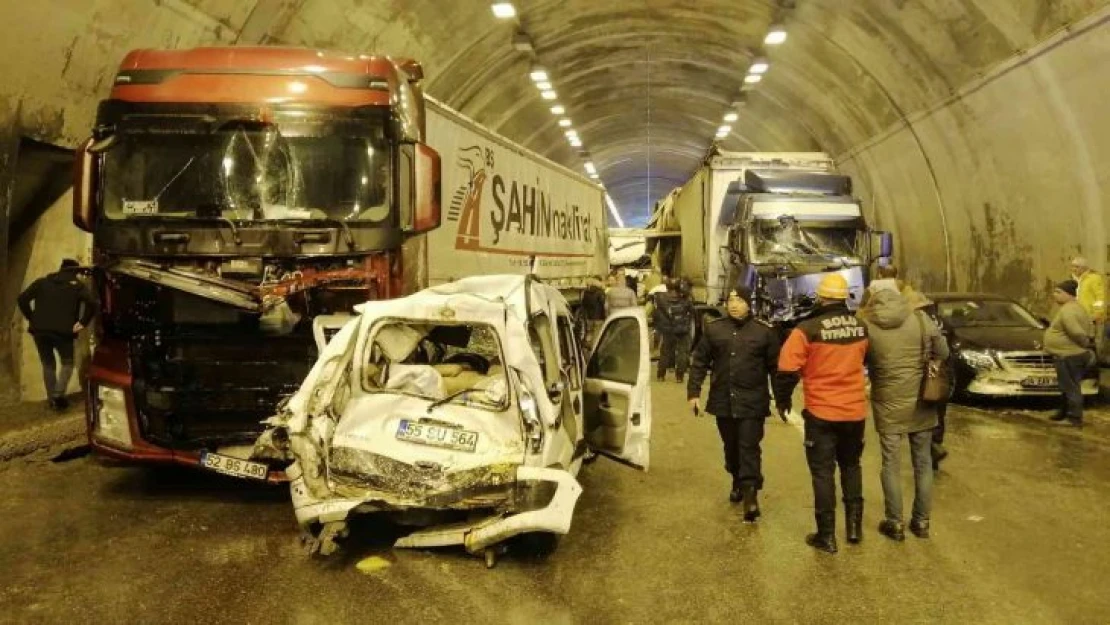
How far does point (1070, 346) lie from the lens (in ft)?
31.9

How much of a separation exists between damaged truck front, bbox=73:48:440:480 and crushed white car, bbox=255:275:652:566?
711 millimetres

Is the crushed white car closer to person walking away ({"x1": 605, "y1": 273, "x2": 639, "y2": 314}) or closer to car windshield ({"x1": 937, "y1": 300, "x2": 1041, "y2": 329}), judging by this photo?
person walking away ({"x1": 605, "y1": 273, "x2": 639, "y2": 314})

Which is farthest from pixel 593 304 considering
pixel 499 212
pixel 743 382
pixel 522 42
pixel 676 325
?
pixel 743 382

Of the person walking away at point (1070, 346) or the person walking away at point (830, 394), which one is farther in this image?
the person walking away at point (1070, 346)

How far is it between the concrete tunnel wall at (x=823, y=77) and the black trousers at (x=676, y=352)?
599 cm

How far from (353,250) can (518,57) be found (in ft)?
41.1

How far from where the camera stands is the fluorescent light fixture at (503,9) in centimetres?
1454

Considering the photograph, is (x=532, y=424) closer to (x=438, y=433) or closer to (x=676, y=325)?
(x=438, y=433)

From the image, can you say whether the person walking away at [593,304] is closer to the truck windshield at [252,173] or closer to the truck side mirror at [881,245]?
the truck side mirror at [881,245]

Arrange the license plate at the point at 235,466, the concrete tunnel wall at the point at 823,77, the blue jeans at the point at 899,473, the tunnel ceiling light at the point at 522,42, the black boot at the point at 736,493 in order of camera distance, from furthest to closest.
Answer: the tunnel ceiling light at the point at 522,42 < the concrete tunnel wall at the point at 823,77 < the black boot at the point at 736,493 < the license plate at the point at 235,466 < the blue jeans at the point at 899,473

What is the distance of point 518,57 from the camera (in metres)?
18.2

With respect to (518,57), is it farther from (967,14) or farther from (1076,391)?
(1076,391)

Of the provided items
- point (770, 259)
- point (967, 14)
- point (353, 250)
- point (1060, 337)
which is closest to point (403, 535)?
point (353, 250)

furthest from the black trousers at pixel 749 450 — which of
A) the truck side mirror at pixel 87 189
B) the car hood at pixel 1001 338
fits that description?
the car hood at pixel 1001 338
